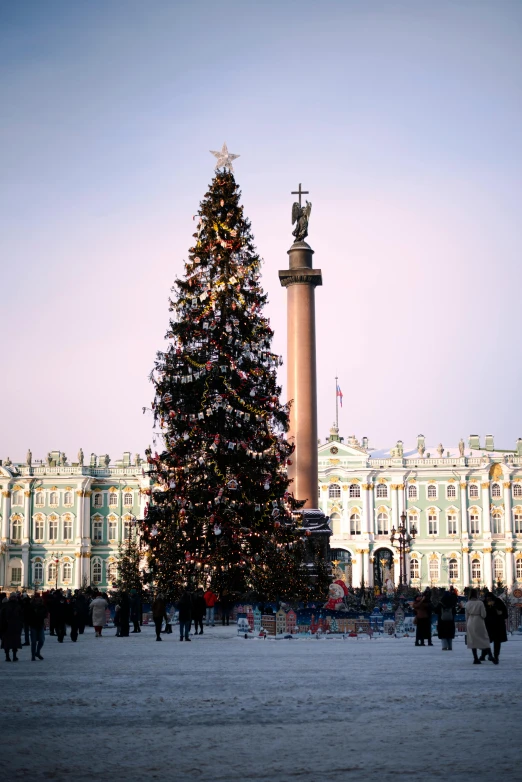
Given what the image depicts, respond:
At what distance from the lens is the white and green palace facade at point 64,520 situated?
106 meters

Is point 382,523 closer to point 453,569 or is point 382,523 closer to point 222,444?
point 453,569

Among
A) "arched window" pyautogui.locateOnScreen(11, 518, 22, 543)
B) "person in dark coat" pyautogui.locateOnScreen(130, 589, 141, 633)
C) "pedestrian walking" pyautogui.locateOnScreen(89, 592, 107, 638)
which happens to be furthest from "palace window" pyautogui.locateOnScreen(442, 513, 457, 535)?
"pedestrian walking" pyautogui.locateOnScreen(89, 592, 107, 638)

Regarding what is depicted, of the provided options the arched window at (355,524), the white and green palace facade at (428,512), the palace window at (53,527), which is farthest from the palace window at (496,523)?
the palace window at (53,527)

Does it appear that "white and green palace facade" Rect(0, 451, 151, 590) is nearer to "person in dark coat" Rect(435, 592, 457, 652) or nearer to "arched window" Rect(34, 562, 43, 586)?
"arched window" Rect(34, 562, 43, 586)

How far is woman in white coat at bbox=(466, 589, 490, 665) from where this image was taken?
63.1ft

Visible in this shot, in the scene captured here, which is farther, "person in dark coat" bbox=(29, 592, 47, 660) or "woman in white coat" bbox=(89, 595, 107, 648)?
"woman in white coat" bbox=(89, 595, 107, 648)

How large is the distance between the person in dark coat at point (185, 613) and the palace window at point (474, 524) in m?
76.3

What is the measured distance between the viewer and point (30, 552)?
10656 cm

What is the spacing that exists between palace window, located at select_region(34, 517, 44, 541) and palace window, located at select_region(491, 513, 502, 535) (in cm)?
4134

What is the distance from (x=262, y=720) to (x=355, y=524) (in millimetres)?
92396

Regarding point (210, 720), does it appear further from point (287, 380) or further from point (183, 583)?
point (287, 380)

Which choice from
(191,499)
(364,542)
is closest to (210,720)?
(191,499)


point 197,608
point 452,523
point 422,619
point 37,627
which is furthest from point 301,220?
point 452,523

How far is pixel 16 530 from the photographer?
10738 centimetres
